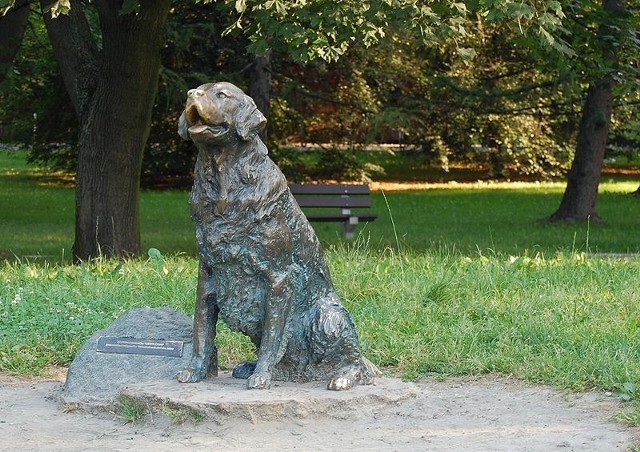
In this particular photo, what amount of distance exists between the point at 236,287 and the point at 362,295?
3078mm

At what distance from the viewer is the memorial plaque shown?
22.6 ft

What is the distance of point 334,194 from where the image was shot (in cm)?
1798

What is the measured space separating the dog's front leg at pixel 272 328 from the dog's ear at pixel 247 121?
857 mm

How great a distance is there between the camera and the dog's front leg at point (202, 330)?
6414 millimetres

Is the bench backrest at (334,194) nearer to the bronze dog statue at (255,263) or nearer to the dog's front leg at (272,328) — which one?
Result: the bronze dog statue at (255,263)

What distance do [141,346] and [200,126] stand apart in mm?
1704

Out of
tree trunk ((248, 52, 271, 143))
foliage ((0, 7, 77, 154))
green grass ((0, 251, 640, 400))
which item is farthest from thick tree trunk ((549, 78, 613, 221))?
foliage ((0, 7, 77, 154))

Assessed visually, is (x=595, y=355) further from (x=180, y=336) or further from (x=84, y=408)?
(x=84, y=408)

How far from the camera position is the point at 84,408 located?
6555mm

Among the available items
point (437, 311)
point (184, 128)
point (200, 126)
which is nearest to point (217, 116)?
point (200, 126)

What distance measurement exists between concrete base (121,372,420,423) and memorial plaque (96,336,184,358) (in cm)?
41

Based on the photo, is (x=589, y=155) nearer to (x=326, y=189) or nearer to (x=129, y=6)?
(x=326, y=189)

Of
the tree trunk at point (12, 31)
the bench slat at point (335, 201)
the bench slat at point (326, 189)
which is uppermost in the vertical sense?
the tree trunk at point (12, 31)

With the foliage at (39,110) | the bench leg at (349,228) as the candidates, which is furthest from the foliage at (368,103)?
the bench leg at (349,228)
